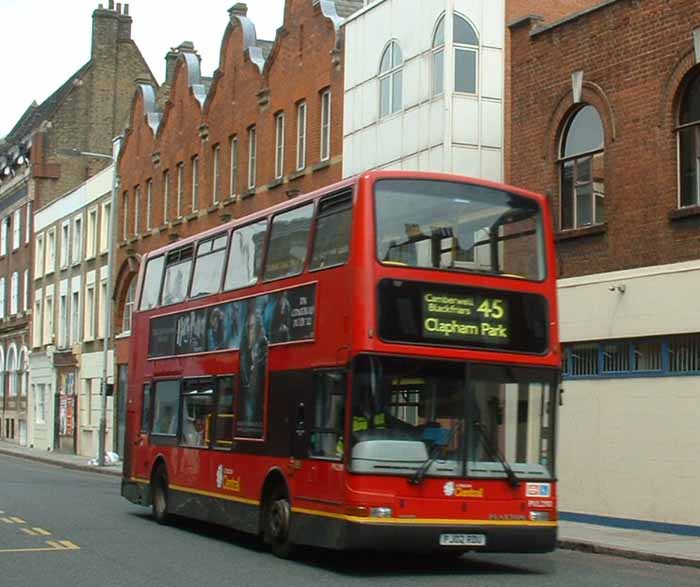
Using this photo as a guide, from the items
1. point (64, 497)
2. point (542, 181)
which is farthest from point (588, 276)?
point (64, 497)

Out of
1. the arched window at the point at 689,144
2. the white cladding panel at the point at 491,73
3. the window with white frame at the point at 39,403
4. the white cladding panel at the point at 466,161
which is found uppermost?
the white cladding panel at the point at 491,73

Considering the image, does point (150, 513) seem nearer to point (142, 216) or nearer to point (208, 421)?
point (208, 421)

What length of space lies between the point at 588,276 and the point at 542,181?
7.87ft

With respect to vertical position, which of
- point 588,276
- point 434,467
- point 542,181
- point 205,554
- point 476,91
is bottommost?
point 205,554

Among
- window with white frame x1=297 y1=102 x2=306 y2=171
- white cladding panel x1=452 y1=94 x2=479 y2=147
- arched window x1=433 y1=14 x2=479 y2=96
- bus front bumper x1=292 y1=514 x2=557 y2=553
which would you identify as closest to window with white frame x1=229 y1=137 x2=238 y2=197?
window with white frame x1=297 y1=102 x2=306 y2=171

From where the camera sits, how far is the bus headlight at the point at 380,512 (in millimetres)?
13570

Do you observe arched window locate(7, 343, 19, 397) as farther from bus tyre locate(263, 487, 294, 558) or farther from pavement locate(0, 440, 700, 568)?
bus tyre locate(263, 487, 294, 558)

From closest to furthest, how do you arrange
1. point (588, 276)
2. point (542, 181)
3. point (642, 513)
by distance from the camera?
point (642, 513) < point (588, 276) < point (542, 181)

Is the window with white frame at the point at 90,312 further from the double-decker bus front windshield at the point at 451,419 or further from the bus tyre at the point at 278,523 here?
the double-decker bus front windshield at the point at 451,419

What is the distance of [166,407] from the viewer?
796 inches

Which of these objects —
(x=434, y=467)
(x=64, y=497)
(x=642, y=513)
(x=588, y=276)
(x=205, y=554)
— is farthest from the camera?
(x=64, y=497)

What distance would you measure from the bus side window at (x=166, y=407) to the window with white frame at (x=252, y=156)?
648 inches

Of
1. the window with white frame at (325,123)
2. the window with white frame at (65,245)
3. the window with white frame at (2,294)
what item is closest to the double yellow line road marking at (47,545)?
the window with white frame at (325,123)

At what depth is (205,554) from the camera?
15.9 m
